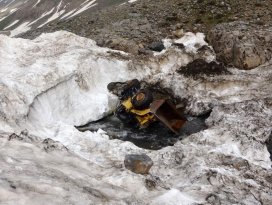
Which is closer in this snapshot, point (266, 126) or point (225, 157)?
point (225, 157)

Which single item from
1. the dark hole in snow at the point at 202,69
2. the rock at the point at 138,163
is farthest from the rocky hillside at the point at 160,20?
the rock at the point at 138,163

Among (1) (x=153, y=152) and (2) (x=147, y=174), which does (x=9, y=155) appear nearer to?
(2) (x=147, y=174)

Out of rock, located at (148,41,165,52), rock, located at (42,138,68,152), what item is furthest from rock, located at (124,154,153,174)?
rock, located at (148,41,165,52)

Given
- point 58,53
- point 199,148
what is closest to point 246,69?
point 199,148

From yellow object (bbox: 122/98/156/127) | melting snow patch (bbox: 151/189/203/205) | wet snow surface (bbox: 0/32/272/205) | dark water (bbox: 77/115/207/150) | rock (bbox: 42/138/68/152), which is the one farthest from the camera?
yellow object (bbox: 122/98/156/127)

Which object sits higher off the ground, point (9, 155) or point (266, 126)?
point (9, 155)

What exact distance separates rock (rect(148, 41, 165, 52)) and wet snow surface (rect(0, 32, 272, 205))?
455 millimetres

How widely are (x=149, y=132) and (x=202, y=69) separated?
5.32m

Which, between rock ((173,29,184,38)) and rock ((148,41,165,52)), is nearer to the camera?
rock ((148,41,165,52))

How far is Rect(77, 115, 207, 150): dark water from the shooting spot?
15.3m

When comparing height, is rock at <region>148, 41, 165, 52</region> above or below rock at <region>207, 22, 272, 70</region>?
above

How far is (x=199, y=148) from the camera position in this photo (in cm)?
1327

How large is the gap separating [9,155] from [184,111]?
8.68 metres

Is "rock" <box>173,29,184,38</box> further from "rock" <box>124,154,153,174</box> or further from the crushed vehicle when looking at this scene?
"rock" <box>124,154,153,174</box>
